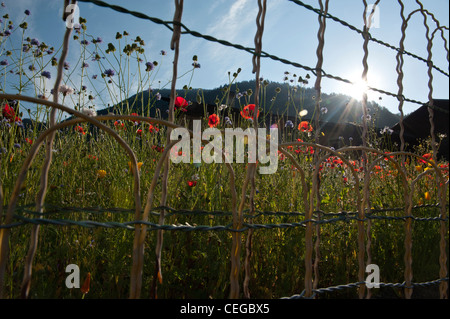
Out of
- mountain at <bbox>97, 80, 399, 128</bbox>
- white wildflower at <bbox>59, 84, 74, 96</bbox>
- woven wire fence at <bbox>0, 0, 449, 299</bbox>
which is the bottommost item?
woven wire fence at <bbox>0, 0, 449, 299</bbox>

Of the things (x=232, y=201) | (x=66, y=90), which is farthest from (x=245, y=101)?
(x=232, y=201)

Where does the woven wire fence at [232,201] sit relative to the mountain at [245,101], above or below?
below

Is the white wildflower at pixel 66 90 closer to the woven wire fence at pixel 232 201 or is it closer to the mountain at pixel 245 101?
the mountain at pixel 245 101

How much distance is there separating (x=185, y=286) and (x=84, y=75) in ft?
5.19

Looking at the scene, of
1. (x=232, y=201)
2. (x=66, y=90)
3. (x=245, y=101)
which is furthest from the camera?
(x=245, y=101)

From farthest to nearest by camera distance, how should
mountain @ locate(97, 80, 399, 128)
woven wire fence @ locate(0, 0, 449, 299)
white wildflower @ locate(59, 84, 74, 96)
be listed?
1. mountain @ locate(97, 80, 399, 128)
2. white wildflower @ locate(59, 84, 74, 96)
3. woven wire fence @ locate(0, 0, 449, 299)

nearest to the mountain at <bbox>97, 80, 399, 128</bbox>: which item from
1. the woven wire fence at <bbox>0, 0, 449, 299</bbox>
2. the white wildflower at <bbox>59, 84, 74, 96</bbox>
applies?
the white wildflower at <bbox>59, 84, 74, 96</bbox>

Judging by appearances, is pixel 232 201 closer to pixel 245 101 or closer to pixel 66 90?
pixel 66 90

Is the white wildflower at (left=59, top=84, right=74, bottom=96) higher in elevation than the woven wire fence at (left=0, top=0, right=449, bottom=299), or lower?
higher

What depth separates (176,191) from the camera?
1446 millimetres

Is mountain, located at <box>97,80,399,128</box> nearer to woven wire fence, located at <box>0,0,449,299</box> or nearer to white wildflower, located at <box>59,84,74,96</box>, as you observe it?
white wildflower, located at <box>59,84,74,96</box>

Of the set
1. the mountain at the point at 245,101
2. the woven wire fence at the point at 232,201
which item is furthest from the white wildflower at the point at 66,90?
the woven wire fence at the point at 232,201
